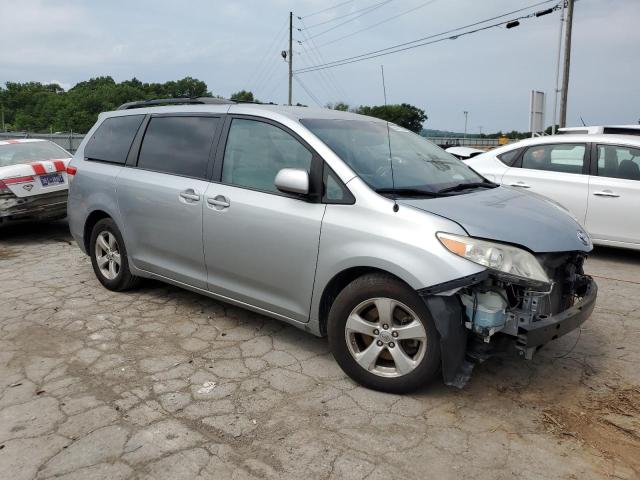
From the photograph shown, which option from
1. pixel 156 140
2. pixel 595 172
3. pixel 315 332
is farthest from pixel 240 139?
pixel 595 172

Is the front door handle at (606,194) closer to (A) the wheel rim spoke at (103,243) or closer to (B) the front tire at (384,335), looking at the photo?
(B) the front tire at (384,335)

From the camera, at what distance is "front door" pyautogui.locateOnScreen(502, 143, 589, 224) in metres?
6.66

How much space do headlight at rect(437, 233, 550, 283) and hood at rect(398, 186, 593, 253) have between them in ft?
0.15

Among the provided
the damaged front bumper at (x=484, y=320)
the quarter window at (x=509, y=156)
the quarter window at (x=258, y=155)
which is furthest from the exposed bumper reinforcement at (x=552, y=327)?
the quarter window at (x=509, y=156)

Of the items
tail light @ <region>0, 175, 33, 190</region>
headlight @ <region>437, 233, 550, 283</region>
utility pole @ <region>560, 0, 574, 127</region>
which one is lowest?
headlight @ <region>437, 233, 550, 283</region>

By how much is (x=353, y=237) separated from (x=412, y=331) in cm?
65

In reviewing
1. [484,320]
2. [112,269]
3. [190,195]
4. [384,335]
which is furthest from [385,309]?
[112,269]

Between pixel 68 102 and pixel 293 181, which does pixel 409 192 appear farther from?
pixel 68 102

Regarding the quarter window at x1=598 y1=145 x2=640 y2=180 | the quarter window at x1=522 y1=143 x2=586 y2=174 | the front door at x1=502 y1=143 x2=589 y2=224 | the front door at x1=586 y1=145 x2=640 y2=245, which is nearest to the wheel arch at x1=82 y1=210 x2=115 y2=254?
the front door at x1=502 y1=143 x2=589 y2=224

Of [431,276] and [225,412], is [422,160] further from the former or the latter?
[225,412]

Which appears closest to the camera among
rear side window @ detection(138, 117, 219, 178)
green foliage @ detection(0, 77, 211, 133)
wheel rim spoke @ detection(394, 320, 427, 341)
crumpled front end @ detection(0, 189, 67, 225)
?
wheel rim spoke @ detection(394, 320, 427, 341)

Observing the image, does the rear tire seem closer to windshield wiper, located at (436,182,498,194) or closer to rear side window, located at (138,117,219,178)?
rear side window, located at (138,117,219,178)

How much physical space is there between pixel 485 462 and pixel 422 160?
222cm

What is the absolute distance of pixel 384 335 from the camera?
10.5 feet
